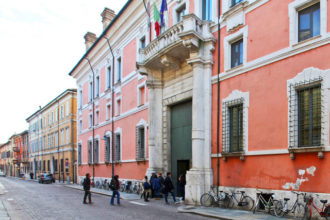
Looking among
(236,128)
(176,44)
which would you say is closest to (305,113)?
(236,128)

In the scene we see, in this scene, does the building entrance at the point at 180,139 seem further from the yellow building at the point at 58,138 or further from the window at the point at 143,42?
the yellow building at the point at 58,138

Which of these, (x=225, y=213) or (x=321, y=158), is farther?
(x=225, y=213)

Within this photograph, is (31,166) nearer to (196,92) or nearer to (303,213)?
(196,92)

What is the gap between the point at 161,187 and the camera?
59.0ft

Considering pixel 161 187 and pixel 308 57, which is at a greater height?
pixel 308 57

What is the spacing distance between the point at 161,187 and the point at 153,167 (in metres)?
2.25

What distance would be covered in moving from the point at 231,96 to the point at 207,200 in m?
4.72

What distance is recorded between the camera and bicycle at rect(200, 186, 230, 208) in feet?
46.1

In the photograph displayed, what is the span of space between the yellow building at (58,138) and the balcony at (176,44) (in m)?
24.1

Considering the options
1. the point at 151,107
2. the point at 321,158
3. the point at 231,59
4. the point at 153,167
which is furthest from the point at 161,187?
the point at 321,158

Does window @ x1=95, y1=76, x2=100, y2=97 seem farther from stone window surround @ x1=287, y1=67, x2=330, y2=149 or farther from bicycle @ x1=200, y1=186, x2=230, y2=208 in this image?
stone window surround @ x1=287, y1=67, x2=330, y2=149

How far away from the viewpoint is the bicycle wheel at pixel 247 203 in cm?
1295

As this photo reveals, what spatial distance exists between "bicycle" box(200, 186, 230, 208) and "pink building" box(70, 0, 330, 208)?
51 centimetres

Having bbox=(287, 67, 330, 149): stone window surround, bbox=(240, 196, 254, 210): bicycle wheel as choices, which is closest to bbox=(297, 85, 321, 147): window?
bbox=(287, 67, 330, 149): stone window surround
